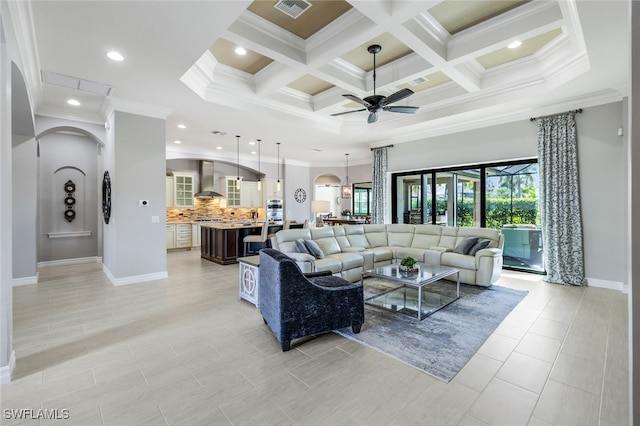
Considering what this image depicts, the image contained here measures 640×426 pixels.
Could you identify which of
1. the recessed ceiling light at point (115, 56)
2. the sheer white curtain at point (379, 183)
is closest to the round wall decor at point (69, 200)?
the recessed ceiling light at point (115, 56)

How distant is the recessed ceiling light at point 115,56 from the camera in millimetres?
3463

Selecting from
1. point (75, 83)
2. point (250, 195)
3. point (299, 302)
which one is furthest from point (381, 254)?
point (250, 195)

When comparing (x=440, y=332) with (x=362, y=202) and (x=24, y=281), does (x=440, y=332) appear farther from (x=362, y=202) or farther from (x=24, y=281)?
Result: (x=362, y=202)

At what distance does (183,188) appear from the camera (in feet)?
31.4

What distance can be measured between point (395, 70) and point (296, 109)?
7.09ft

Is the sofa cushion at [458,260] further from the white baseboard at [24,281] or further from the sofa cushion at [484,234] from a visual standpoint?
the white baseboard at [24,281]

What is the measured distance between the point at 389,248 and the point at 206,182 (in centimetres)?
667

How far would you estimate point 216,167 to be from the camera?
10445 millimetres

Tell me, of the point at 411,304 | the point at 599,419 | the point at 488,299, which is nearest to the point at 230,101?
the point at 411,304

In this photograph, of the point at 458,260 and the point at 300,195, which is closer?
the point at 458,260

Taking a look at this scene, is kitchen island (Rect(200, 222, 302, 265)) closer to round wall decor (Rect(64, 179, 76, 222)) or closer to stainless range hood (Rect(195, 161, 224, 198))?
stainless range hood (Rect(195, 161, 224, 198))

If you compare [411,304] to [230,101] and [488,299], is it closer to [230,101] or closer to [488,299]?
[488,299]

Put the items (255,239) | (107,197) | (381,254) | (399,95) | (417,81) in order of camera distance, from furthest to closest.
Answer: (255,239) < (381,254) < (107,197) < (417,81) < (399,95)

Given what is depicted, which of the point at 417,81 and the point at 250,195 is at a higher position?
the point at 417,81
